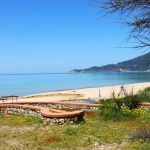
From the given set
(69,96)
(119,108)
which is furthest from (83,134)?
(69,96)

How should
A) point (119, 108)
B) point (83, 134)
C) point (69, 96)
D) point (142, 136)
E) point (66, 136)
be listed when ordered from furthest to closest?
point (69, 96) < point (119, 108) < point (83, 134) < point (66, 136) < point (142, 136)

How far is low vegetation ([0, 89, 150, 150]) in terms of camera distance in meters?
9.42

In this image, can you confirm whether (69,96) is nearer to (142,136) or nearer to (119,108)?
(119,108)

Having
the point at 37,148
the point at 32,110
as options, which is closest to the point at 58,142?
the point at 37,148

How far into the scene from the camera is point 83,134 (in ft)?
→ 35.7

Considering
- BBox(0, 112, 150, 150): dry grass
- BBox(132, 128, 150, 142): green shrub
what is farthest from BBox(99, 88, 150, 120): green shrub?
BBox(132, 128, 150, 142): green shrub

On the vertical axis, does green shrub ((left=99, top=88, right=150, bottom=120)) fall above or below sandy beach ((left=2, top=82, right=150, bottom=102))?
above

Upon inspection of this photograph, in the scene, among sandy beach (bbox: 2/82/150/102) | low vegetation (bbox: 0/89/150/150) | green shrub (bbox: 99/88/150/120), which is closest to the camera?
low vegetation (bbox: 0/89/150/150)

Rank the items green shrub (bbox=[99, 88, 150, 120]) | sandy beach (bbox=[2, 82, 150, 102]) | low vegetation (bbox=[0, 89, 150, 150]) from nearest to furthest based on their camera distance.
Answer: low vegetation (bbox=[0, 89, 150, 150]) < green shrub (bbox=[99, 88, 150, 120]) < sandy beach (bbox=[2, 82, 150, 102])

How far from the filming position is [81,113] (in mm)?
13289

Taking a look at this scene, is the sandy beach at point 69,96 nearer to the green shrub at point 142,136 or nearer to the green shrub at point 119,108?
the green shrub at point 119,108

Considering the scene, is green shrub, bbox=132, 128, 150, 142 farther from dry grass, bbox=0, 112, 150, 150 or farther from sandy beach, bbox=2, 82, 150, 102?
sandy beach, bbox=2, 82, 150, 102

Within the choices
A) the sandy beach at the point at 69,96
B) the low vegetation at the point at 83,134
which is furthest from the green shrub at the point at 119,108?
the sandy beach at the point at 69,96

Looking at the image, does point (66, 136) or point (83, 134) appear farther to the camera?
point (83, 134)
